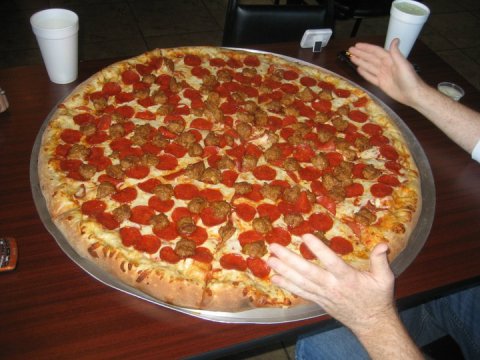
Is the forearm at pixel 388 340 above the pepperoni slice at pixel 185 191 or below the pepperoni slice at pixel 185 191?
above

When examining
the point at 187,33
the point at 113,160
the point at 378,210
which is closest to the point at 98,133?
the point at 113,160

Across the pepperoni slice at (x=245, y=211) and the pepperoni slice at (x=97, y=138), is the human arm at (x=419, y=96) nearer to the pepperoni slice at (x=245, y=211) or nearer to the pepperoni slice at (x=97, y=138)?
the pepperoni slice at (x=245, y=211)

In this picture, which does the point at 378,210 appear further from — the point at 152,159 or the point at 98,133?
the point at 98,133

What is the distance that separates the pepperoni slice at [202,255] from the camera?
2.04 metres

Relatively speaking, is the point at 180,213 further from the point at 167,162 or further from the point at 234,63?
the point at 234,63

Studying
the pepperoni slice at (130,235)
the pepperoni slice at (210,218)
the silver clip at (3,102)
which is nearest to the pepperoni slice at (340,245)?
the pepperoni slice at (210,218)

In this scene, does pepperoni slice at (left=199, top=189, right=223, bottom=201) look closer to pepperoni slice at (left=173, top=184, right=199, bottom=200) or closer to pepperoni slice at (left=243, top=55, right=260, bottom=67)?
pepperoni slice at (left=173, top=184, right=199, bottom=200)

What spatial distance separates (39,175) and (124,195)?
45 cm

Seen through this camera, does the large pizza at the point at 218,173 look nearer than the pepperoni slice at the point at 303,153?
Yes

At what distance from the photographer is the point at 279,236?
7.21 ft

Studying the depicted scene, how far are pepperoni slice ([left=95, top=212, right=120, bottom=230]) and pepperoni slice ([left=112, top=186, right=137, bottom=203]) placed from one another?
111 millimetres

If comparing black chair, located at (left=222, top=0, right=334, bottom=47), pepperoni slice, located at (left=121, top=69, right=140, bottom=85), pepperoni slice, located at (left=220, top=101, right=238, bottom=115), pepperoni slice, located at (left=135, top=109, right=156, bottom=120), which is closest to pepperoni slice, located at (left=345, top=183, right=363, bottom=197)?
pepperoni slice, located at (left=220, top=101, right=238, bottom=115)

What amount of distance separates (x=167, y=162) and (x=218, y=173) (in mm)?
301

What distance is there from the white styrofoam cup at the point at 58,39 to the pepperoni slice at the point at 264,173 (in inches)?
53.5
